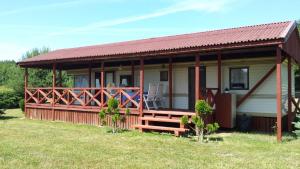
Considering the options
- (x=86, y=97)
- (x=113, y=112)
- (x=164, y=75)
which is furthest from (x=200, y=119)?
(x=86, y=97)

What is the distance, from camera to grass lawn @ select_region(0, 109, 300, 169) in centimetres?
631

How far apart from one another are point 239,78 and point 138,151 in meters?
5.97

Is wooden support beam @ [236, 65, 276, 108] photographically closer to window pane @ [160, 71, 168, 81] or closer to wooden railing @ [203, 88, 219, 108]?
wooden railing @ [203, 88, 219, 108]

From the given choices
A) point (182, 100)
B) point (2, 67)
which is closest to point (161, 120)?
point (182, 100)

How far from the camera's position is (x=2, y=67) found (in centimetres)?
5928

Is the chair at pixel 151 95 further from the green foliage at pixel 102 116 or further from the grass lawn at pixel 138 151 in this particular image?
the grass lawn at pixel 138 151

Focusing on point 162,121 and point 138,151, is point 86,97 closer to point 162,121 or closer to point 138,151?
point 162,121

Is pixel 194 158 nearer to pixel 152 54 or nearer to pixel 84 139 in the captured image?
pixel 84 139

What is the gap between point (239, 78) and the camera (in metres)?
12.0

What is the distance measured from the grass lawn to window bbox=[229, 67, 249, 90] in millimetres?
2368

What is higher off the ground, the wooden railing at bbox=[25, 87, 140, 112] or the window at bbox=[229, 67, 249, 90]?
the window at bbox=[229, 67, 249, 90]

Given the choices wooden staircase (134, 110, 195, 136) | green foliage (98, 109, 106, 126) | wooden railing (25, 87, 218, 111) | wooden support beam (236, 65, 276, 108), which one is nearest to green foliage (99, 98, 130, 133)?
green foliage (98, 109, 106, 126)

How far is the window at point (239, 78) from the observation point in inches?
466

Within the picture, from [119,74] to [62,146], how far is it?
8.02 meters
